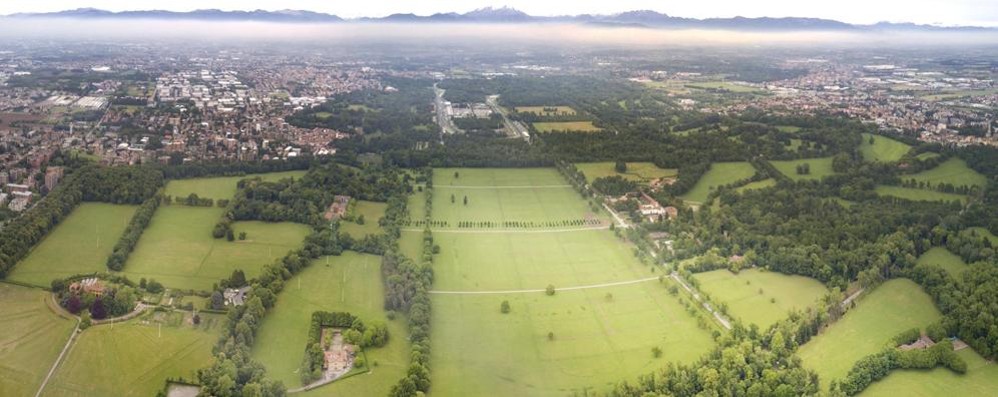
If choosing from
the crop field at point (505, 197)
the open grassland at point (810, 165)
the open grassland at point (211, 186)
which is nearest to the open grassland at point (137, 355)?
the crop field at point (505, 197)

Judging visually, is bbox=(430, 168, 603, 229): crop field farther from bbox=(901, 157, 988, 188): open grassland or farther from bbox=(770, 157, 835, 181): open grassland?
bbox=(901, 157, 988, 188): open grassland

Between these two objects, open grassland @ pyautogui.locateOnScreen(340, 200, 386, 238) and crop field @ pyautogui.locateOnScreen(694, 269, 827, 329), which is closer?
crop field @ pyautogui.locateOnScreen(694, 269, 827, 329)

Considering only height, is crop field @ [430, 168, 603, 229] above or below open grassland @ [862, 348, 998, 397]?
above

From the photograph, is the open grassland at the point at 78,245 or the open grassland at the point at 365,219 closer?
the open grassland at the point at 78,245

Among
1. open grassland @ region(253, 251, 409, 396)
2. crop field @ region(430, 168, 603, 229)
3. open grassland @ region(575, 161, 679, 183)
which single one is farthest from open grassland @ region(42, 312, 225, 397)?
open grassland @ region(575, 161, 679, 183)

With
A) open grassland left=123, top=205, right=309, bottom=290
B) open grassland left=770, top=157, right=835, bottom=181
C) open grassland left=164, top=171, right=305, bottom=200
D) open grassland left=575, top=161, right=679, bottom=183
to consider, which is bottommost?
open grassland left=123, top=205, right=309, bottom=290

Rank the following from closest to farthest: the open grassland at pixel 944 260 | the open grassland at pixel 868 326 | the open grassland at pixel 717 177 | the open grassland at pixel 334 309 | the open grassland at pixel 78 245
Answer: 1. the open grassland at pixel 334 309
2. the open grassland at pixel 868 326
3. the open grassland at pixel 78 245
4. the open grassland at pixel 944 260
5. the open grassland at pixel 717 177

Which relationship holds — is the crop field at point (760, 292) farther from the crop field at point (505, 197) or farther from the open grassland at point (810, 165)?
the open grassland at point (810, 165)
